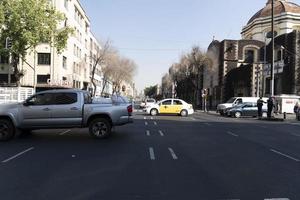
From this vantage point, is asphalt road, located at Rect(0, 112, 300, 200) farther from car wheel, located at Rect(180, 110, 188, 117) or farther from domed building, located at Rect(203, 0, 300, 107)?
domed building, located at Rect(203, 0, 300, 107)

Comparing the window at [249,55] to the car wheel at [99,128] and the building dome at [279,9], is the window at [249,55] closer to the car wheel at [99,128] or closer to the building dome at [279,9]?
the building dome at [279,9]

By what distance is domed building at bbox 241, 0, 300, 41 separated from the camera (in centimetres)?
7862

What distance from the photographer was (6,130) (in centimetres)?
1748

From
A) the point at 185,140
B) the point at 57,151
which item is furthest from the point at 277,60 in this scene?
the point at 57,151

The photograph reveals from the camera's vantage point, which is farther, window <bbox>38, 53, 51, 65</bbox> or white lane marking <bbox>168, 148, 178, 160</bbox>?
window <bbox>38, 53, 51, 65</bbox>

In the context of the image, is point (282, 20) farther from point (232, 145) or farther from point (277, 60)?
point (232, 145)

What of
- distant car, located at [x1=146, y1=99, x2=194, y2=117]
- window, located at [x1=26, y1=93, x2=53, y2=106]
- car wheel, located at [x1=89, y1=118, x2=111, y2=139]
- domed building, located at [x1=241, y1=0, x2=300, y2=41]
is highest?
domed building, located at [x1=241, y1=0, x2=300, y2=41]

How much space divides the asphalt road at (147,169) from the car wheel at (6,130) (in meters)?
0.33

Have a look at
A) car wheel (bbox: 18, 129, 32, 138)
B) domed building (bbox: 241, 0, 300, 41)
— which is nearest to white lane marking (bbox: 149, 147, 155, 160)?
car wheel (bbox: 18, 129, 32, 138)

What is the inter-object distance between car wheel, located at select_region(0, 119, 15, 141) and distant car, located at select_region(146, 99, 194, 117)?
24.6 metres

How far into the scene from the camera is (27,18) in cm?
4397

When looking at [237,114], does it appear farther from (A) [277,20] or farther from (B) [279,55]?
(A) [277,20]

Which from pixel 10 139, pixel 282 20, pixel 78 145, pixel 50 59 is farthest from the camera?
pixel 282 20

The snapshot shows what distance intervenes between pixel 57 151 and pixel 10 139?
4.07 m
